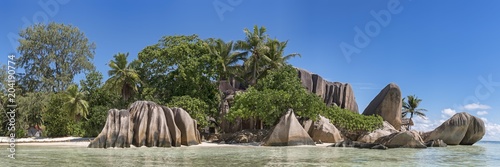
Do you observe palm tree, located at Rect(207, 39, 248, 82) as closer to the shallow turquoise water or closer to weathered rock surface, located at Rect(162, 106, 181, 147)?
weathered rock surface, located at Rect(162, 106, 181, 147)

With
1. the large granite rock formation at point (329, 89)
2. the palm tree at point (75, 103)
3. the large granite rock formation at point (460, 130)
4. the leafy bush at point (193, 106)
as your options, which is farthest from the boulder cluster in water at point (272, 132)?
the palm tree at point (75, 103)

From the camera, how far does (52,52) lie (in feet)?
141

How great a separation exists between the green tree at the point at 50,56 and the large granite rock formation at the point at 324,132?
2536cm

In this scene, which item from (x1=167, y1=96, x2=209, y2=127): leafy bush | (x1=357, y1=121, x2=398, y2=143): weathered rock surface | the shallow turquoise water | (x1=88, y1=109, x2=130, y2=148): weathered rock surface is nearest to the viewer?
the shallow turquoise water

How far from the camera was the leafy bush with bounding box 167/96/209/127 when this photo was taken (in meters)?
28.9

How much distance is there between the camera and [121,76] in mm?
32812

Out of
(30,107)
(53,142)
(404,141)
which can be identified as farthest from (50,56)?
(404,141)

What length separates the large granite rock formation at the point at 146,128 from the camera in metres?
20.8

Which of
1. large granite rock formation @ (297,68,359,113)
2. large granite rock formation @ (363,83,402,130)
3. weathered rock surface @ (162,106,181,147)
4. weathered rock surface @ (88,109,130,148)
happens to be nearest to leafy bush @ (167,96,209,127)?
weathered rock surface @ (162,106,181,147)

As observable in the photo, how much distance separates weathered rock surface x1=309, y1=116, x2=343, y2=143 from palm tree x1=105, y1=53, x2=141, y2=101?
13.5 m

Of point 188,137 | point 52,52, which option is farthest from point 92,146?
point 52,52

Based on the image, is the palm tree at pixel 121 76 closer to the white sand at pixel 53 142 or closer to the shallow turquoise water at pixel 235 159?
the white sand at pixel 53 142

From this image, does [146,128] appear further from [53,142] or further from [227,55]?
[227,55]

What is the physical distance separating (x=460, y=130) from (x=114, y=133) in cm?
2135
